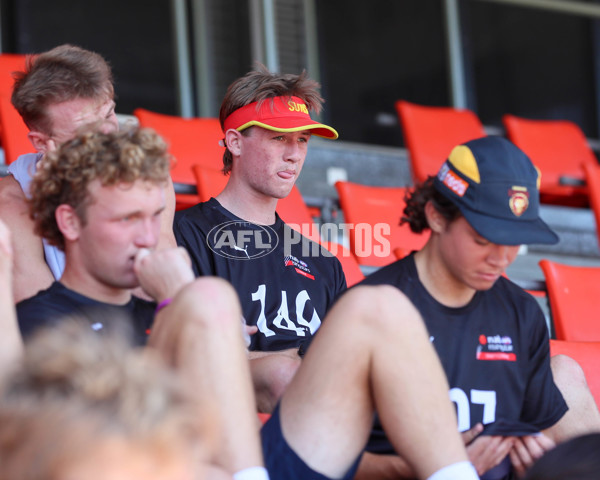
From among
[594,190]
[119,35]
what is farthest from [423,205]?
[119,35]

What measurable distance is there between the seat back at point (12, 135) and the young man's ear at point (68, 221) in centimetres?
184

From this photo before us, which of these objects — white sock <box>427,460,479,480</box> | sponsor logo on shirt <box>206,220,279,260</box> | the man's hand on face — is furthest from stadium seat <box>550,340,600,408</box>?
the man's hand on face

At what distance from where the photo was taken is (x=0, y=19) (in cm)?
503

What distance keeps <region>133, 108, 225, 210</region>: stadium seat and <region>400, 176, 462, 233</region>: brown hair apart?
1969mm

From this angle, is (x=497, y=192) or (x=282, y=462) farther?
(x=497, y=192)

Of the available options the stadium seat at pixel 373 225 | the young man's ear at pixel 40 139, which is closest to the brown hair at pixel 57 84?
the young man's ear at pixel 40 139

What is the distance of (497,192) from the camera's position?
6.01 feet

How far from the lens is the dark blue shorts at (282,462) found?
5.22ft

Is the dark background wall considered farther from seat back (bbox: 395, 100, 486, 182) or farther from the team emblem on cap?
Answer: the team emblem on cap

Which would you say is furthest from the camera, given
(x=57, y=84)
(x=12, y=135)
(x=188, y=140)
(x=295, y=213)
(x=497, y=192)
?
(x=188, y=140)

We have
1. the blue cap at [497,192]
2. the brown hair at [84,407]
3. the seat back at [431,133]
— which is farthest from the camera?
the seat back at [431,133]

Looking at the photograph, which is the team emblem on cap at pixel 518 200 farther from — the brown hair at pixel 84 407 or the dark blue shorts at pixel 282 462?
the brown hair at pixel 84 407

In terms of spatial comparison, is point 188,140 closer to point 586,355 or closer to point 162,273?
point 586,355

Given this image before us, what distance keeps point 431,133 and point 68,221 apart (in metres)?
3.36
